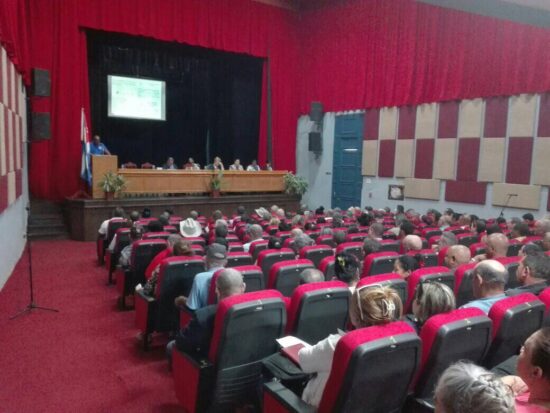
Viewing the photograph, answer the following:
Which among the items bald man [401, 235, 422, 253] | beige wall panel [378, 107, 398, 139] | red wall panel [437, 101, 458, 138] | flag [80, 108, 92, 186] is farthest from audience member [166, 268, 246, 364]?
beige wall panel [378, 107, 398, 139]

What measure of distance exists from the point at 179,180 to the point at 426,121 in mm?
6166

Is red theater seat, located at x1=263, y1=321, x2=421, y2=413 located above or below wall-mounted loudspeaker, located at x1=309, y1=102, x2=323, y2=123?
below

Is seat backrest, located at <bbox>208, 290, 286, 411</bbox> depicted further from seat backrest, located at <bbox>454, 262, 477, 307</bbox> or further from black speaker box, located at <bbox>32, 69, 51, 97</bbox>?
black speaker box, located at <bbox>32, 69, 51, 97</bbox>

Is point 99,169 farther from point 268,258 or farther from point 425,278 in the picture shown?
point 425,278

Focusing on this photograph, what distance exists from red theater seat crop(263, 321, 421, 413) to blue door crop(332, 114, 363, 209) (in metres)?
10.9

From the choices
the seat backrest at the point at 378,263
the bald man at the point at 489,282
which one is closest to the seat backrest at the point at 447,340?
the bald man at the point at 489,282

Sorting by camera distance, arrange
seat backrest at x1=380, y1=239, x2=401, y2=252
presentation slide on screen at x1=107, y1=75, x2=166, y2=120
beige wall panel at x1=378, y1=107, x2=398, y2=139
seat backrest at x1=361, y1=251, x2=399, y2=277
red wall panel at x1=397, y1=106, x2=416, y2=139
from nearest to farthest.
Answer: seat backrest at x1=361, y1=251, x2=399, y2=277, seat backrest at x1=380, y1=239, x2=401, y2=252, red wall panel at x1=397, y1=106, x2=416, y2=139, beige wall panel at x1=378, y1=107, x2=398, y2=139, presentation slide on screen at x1=107, y1=75, x2=166, y2=120

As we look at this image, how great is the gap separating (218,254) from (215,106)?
1151 cm

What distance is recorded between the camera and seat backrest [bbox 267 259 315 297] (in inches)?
132

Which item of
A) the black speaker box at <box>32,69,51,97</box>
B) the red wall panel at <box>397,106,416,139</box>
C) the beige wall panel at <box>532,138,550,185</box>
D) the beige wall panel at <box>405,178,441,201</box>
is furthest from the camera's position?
the red wall panel at <box>397,106,416,139</box>

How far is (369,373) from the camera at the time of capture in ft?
5.52

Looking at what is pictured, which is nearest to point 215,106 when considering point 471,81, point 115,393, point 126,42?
point 126,42

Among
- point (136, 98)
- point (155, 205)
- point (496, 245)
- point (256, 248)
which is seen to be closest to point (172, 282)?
point (256, 248)

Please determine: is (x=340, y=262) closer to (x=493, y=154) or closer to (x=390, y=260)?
(x=390, y=260)
